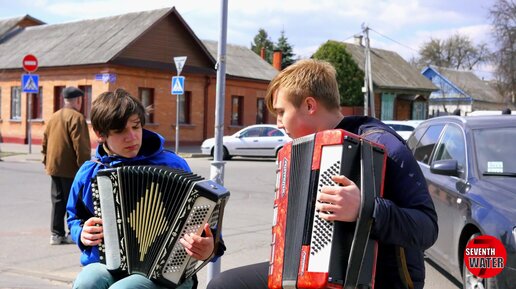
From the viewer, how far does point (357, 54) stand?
4812 centimetres

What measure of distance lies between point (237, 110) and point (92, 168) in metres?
28.1

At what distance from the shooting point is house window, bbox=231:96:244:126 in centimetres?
3116

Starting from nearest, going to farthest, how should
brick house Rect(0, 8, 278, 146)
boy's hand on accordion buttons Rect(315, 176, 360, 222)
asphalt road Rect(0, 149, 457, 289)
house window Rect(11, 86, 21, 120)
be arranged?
boy's hand on accordion buttons Rect(315, 176, 360, 222), asphalt road Rect(0, 149, 457, 289), brick house Rect(0, 8, 278, 146), house window Rect(11, 86, 21, 120)

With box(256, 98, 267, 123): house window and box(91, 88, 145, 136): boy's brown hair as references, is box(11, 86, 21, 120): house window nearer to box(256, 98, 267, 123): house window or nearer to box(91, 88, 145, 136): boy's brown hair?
box(256, 98, 267, 123): house window

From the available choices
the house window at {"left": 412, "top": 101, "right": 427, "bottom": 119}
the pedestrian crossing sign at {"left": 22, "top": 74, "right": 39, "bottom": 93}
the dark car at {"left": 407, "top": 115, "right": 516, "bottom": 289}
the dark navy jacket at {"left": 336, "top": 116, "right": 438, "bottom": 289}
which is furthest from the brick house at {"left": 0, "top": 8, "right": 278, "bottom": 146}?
the dark navy jacket at {"left": 336, "top": 116, "right": 438, "bottom": 289}

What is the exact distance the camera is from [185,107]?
93.6 ft

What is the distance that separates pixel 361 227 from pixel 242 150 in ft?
64.5

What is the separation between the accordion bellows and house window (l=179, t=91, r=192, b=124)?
25450 mm

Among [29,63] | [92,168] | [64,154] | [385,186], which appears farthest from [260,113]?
[385,186]

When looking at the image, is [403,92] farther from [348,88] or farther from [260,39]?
[260,39]

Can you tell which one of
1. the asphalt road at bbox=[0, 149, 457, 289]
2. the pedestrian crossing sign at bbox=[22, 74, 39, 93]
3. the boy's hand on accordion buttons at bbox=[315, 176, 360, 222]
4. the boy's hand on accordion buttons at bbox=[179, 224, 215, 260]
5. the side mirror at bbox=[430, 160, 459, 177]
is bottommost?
the asphalt road at bbox=[0, 149, 457, 289]

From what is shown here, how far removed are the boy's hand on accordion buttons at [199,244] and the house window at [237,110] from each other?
2801 cm

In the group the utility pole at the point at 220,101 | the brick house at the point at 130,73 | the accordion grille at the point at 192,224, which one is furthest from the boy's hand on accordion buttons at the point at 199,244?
the brick house at the point at 130,73

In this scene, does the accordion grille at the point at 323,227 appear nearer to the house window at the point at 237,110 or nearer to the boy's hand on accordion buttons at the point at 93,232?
the boy's hand on accordion buttons at the point at 93,232
